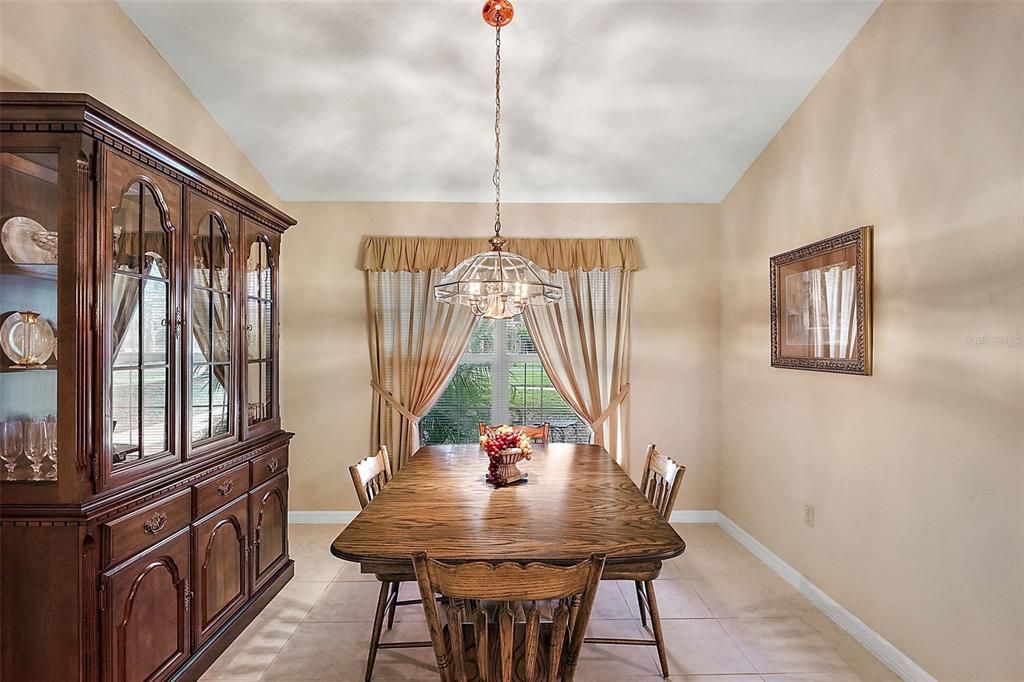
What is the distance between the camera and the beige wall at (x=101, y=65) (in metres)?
2.15

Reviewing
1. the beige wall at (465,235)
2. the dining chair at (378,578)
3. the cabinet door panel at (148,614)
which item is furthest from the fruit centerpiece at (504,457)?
the beige wall at (465,235)

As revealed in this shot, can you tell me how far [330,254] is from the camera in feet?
14.8

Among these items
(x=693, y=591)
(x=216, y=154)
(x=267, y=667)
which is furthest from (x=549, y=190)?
(x=267, y=667)

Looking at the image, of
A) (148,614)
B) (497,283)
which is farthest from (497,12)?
(148,614)

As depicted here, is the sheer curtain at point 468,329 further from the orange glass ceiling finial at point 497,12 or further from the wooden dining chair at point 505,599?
the wooden dining chair at point 505,599

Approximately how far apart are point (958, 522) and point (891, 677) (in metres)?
0.80

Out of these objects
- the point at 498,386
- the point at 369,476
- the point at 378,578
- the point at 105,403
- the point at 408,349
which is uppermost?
the point at 408,349

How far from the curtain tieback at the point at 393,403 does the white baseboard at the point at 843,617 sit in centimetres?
258

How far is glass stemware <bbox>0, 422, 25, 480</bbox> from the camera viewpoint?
1.86m

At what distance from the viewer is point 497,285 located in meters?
2.56

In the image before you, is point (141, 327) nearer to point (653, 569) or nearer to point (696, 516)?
point (653, 569)

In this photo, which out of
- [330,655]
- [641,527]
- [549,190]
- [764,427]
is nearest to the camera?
[641,527]

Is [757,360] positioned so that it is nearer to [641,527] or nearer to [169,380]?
[641,527]

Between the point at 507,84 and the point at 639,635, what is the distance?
2948 millimetres
